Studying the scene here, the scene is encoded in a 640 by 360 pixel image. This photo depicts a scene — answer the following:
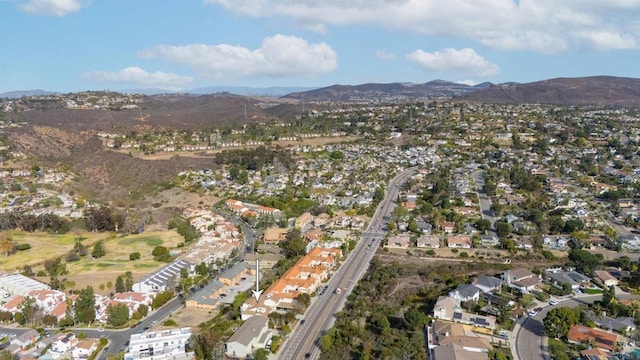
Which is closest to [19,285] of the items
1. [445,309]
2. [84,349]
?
[84,349]

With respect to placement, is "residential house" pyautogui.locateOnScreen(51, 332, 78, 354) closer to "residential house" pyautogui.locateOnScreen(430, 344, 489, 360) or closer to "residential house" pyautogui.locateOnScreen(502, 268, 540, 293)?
"residential house" pyautogui.locateOnScreen(430, 344, 489, 360)

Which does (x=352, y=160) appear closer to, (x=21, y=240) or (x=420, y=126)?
(x=420, y=126)

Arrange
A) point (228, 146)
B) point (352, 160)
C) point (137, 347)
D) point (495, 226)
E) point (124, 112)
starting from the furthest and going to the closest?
point (124, 112) → point (228, 146) → point (352, 160) → point (495, 226) → point (137, 347)

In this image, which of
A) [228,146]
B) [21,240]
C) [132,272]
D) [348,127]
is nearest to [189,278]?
[132,272]

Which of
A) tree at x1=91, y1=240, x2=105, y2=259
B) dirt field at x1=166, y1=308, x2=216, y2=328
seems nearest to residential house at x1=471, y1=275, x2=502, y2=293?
dirt field at x1=166, y1=308, x2=216, y2=328

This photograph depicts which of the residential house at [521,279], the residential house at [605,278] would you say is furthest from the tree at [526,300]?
the residential house at [605,278]

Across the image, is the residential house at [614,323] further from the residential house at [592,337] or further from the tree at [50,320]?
the tree at [50,320]
